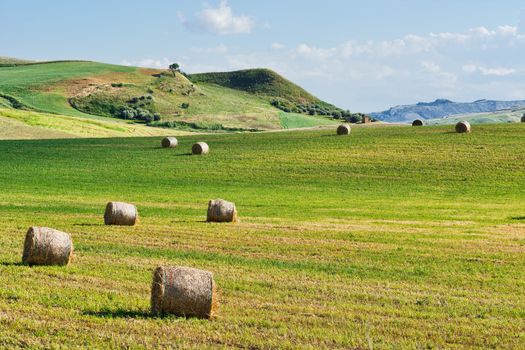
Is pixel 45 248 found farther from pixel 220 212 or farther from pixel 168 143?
pixel 168 143

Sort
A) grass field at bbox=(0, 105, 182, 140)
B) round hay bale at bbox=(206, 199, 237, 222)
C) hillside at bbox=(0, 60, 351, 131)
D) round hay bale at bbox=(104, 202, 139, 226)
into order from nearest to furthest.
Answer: round hay bale at bbox=(104, 202, 139, 226)
round hay bale at bbox=(206, 199, 237, 222)
grass field at bbox=(0, 105, 182, 140)
hillside at bbox=(0, 60, 351, 131)

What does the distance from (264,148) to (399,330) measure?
2017 inches

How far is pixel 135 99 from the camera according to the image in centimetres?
15125

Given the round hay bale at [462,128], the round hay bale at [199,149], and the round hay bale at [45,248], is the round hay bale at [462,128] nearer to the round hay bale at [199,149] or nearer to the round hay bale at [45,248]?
the round hay bale at [199,149]

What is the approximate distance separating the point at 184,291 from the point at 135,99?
142062mm

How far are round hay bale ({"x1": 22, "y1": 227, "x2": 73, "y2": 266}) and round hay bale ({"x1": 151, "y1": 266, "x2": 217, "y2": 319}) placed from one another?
5123mm

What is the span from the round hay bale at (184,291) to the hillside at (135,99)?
386ft

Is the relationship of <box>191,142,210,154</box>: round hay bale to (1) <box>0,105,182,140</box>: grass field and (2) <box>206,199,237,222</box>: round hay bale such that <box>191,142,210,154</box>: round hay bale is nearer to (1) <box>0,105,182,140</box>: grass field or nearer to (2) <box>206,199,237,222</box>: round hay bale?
(1) <box>0,105,182,140</box>: grass field

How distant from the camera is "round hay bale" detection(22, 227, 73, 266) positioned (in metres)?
16.5

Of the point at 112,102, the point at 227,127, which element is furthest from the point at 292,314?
the point at 112,102

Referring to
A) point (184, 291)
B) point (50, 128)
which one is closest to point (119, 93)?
Result: point (50, 128)

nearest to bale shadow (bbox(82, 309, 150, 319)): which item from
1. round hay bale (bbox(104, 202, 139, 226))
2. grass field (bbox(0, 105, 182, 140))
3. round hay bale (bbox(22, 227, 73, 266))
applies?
round hay bale (bbox(22, 227, 73, 266))

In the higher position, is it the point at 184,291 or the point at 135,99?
the point at 135,99

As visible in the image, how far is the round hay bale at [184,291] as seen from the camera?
1212 centimetres
